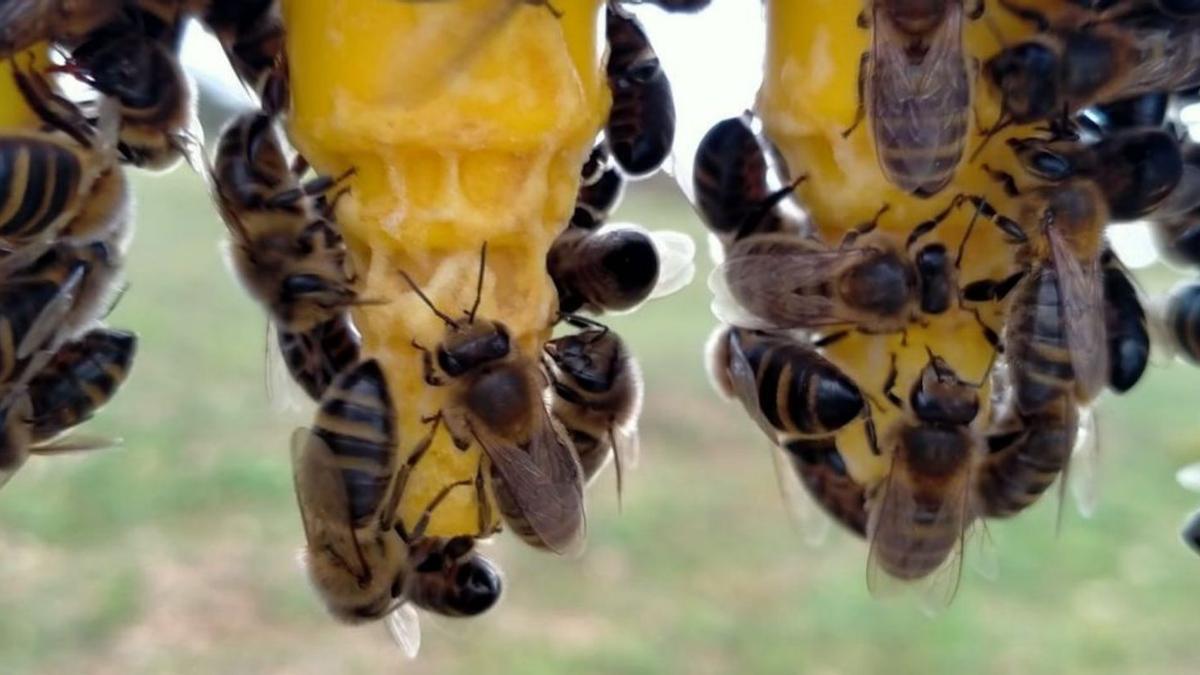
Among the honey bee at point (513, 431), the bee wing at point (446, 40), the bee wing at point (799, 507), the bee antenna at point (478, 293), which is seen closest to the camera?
the bee wing at point (446, 40)

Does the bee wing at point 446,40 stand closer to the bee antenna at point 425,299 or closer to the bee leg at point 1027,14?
the bee antenna at point 425,299

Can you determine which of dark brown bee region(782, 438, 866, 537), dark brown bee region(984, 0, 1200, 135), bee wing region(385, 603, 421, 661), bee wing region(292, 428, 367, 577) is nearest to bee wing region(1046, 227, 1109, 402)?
dark brown bee region(984, 0, 1200, 135)

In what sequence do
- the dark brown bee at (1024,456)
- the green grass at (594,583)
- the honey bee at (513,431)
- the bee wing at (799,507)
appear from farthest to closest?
the green grass at (594,583)
the bee wing at (799,507)
the dark brown bee at (1024,456)
the honey bee at (513,431)

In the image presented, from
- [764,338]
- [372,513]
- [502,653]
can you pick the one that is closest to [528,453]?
[372,513]

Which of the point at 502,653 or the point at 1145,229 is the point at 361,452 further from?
the point at 502,653

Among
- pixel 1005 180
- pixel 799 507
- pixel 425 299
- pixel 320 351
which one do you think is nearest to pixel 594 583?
pixel 799 507

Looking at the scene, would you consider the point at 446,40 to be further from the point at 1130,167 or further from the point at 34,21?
the point at 1130,167

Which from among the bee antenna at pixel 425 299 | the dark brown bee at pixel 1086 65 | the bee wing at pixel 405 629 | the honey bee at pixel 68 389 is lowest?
the bee wing at pixel 405 629

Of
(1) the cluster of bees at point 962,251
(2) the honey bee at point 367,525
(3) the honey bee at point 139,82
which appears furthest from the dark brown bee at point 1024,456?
(3) the honey bee at point 139,82

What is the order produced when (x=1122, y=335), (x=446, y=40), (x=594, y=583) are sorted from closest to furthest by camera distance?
1. (x=446, y=40)
2. (x=1122, y=335)
3. (x=594, y=583)
